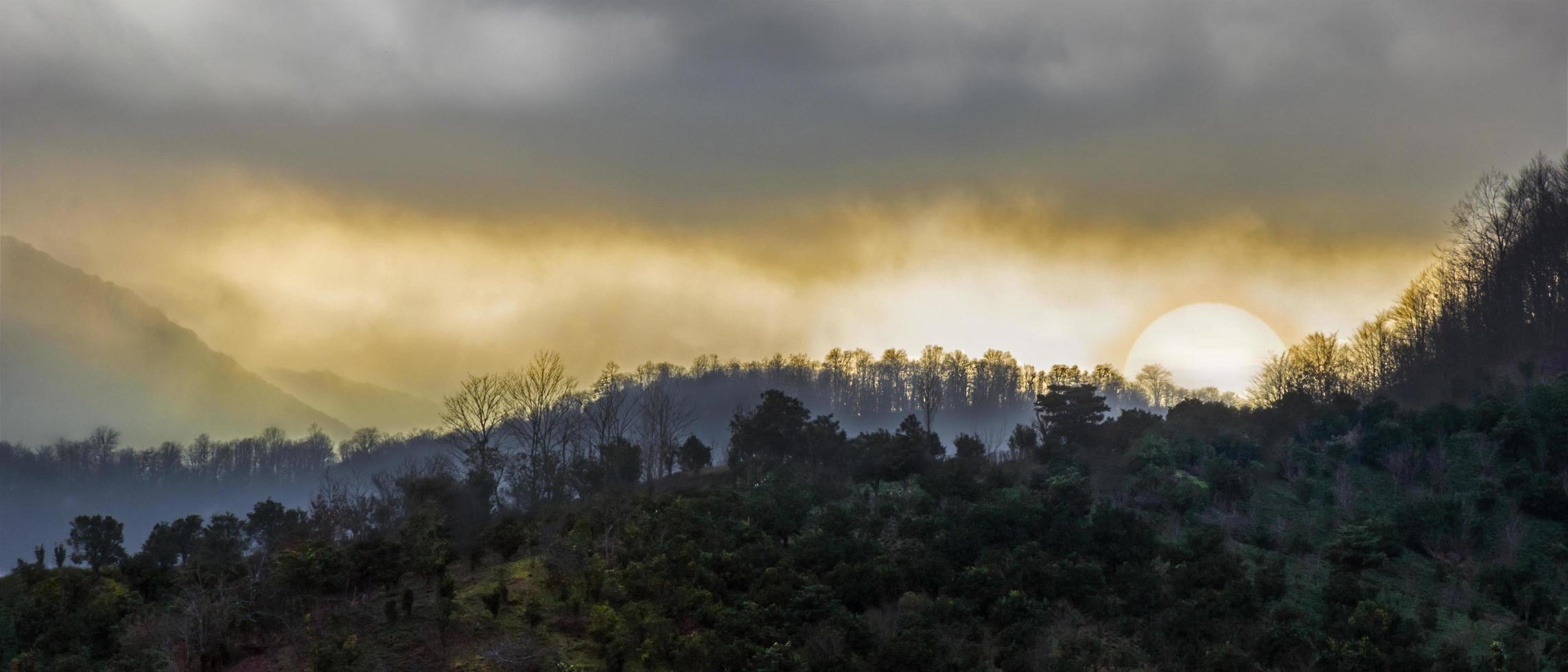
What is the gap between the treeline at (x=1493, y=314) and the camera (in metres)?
39.5

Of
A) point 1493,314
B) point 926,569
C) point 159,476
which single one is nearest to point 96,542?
point 926,569

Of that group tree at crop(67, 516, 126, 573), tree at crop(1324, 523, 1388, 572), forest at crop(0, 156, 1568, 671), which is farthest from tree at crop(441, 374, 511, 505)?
tree at crop(1324, 523, 1388, 572)

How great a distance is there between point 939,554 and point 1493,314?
123 feet

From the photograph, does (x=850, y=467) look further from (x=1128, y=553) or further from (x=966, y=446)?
(x=1128, y=553)

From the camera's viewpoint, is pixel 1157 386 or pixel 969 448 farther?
pixel 1157 386

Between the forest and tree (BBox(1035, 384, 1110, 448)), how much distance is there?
5.5 inches

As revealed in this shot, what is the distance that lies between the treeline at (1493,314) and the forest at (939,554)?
0.82ft

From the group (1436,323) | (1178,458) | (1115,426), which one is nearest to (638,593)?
(1178,458)

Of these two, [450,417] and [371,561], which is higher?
[450,417]

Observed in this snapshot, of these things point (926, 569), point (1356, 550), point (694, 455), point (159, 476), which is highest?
point (159, 476)

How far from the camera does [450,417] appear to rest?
4494cm

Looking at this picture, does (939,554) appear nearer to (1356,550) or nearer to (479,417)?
(1356,550)

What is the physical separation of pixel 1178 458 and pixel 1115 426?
550 centimetres

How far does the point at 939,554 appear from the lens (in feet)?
77.7
